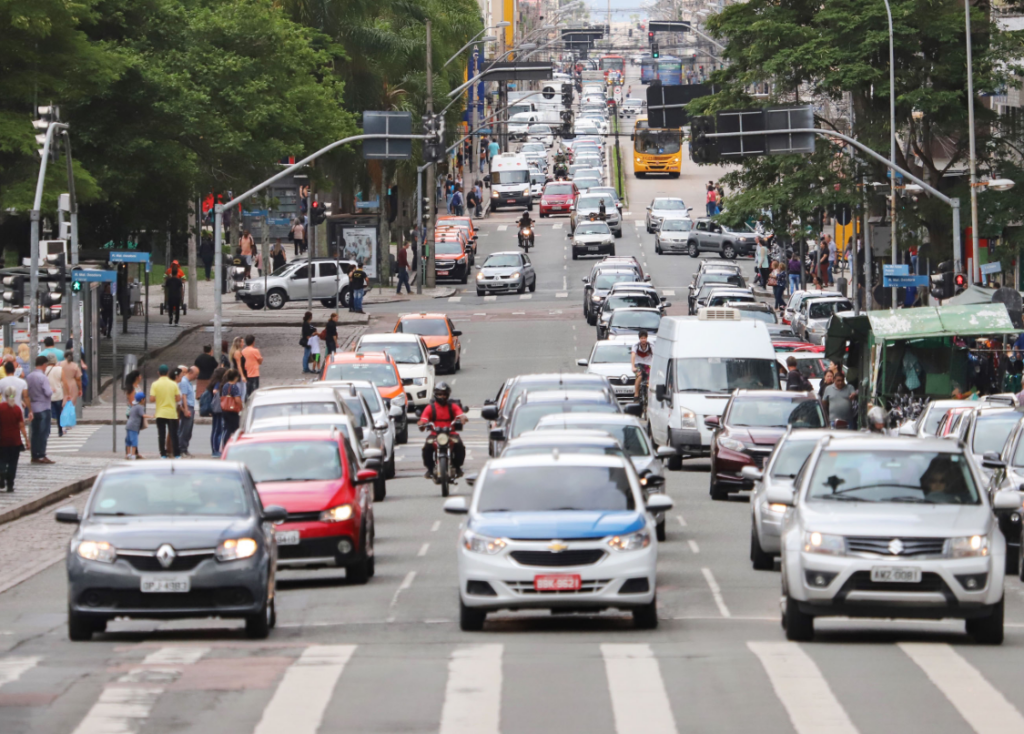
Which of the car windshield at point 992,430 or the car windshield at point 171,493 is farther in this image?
the car windshield at point 992,430

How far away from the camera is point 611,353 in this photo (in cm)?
4356

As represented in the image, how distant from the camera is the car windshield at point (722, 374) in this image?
33.0 m

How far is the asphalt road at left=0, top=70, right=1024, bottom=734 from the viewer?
11.6m

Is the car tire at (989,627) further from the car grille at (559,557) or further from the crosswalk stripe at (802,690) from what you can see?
the car grille at (559,557)

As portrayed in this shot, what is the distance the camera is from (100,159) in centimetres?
A: 5038

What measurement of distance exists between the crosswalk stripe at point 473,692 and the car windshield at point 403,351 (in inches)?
1095

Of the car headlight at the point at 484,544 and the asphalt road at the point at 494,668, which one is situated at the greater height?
the car headlight at the point at 484,544

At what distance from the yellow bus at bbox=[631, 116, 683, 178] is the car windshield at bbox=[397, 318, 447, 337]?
64.3 m

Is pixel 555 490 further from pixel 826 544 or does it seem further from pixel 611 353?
pixel 611 353

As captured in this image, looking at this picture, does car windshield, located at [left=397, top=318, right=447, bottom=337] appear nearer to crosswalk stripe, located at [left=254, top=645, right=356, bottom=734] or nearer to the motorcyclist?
the motorcyclist

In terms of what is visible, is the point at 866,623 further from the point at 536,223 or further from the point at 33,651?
the point at 536,223

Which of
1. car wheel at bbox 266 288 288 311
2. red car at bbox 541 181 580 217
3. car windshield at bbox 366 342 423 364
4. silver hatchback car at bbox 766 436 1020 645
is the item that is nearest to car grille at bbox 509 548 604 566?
silver hatchback car at bbox 766 436 1020 645

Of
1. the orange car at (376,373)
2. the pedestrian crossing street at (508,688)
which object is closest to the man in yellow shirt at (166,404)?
the orange car at (376,373)

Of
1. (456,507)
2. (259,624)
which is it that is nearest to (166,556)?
(259,624)
